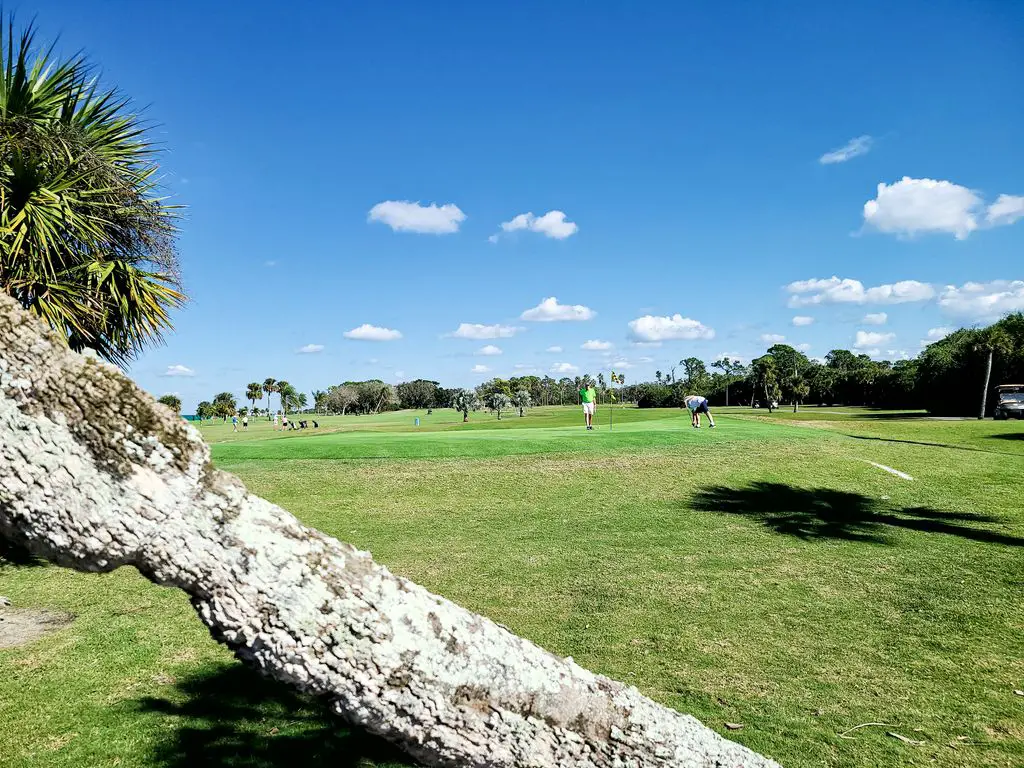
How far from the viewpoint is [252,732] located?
17.1ft

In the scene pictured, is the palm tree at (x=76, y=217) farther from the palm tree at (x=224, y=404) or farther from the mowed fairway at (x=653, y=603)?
the palm tree at (x=224, y=404)

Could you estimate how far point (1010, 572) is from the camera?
9.59 m

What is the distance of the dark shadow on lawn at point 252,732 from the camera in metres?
4.82

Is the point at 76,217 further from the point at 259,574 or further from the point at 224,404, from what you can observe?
the point at 224,404

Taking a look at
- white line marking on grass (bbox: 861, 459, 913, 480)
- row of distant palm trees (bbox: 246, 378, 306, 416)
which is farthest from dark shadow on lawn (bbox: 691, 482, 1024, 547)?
row of distant palm trees (bbox: 246, 378, 306, 416)

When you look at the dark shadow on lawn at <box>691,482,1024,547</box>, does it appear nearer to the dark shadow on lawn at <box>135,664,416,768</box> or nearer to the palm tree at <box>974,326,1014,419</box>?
the dark shadow on lawn at <box>135,664,416,768</box>

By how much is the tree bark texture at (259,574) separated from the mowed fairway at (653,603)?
3.64 metres

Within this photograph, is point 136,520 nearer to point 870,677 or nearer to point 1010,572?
point 870,677

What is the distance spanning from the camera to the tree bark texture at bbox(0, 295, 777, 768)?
1.76m

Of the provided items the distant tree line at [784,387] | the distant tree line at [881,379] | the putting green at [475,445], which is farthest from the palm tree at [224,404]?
the putting green at [475,445]

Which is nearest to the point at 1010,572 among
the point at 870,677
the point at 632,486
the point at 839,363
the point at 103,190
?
the point at 870,677

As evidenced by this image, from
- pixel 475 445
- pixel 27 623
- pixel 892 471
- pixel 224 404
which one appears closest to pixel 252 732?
pixel 27 623

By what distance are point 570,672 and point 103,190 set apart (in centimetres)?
852

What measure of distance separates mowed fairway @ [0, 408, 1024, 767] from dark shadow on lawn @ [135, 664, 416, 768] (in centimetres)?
2
